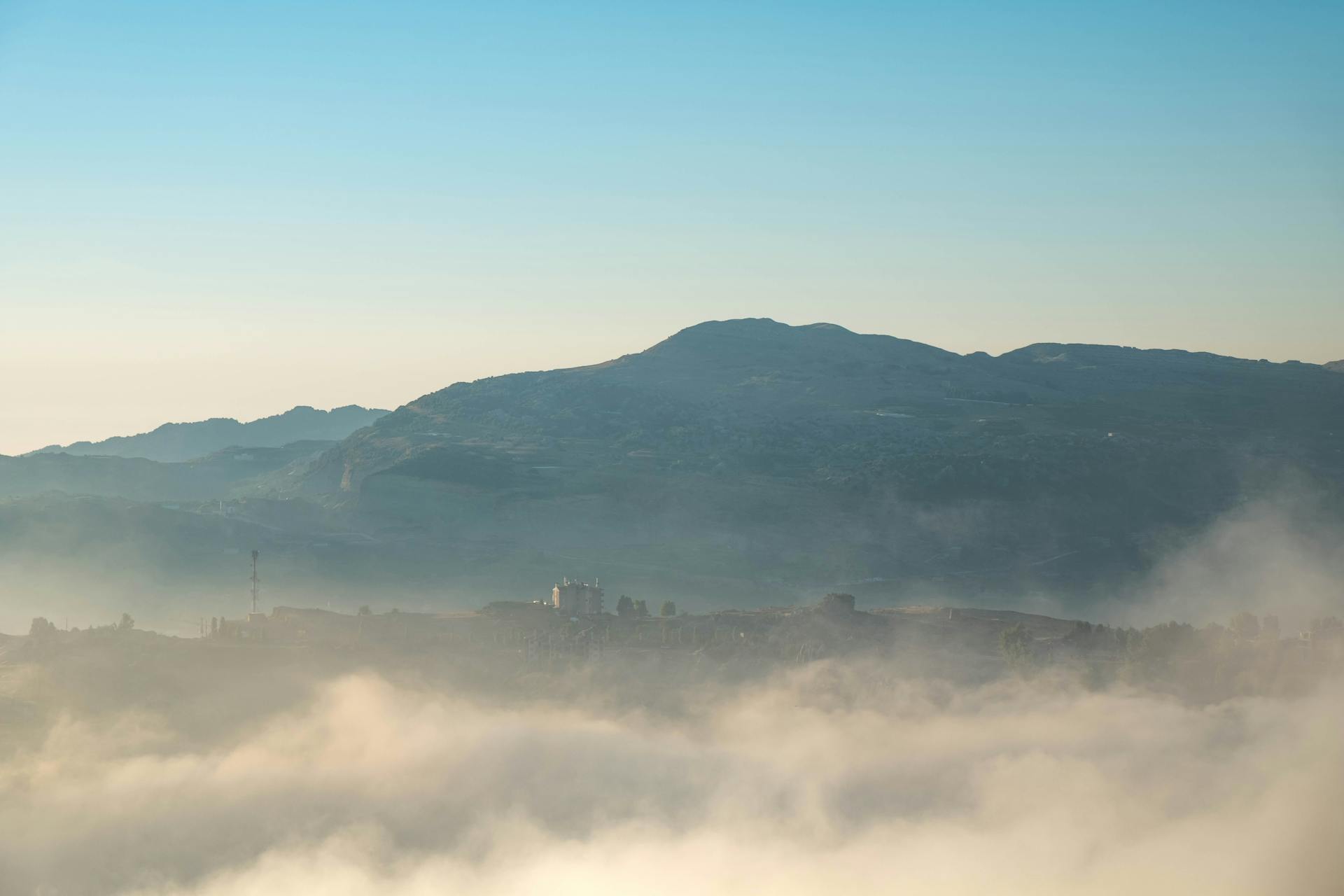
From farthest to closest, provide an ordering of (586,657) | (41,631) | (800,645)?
1. (800,645)
2. (586,657)
3. (41,631)

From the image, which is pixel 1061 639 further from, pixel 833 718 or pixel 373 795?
pixel 373 795

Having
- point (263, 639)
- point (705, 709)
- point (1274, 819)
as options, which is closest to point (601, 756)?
point (705, 709)

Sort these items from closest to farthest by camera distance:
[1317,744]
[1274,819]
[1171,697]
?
[1274,819]
[1317,744]
[1171,697]

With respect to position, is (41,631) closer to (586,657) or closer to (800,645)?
(586,657)

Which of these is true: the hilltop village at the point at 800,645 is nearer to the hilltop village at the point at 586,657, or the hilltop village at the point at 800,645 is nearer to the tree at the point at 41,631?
the hilltop village at the point at 586,657

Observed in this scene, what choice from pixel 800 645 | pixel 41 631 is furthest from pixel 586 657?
pixel 41 631

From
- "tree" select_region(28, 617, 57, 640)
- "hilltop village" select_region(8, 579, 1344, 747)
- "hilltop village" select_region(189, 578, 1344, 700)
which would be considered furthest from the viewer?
"hilltop village" select_region(189, 578, 1344, 700)

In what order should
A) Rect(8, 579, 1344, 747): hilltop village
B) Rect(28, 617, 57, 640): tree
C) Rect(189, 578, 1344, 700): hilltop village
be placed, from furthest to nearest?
Rect(189, 578, 1344, 700): hilltop village
Rect(28, 617, 57, 640): tree
Rect(8, 579, 1344, 747): hilltop village

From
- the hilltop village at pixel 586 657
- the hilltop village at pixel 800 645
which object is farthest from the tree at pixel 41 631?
the hilltop village at pixel 800 645

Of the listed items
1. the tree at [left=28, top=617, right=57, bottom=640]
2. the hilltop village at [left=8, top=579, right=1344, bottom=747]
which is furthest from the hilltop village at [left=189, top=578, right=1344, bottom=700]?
the tree at [left=28, top=617, right=57, bottom=640]

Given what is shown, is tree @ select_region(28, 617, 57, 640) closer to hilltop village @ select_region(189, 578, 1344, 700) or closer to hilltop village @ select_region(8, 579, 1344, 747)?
hilltop village @ select_region(8, 579, 1344, 747)

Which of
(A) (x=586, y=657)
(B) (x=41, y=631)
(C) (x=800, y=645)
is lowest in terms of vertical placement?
(C) (x=800, y=645)
